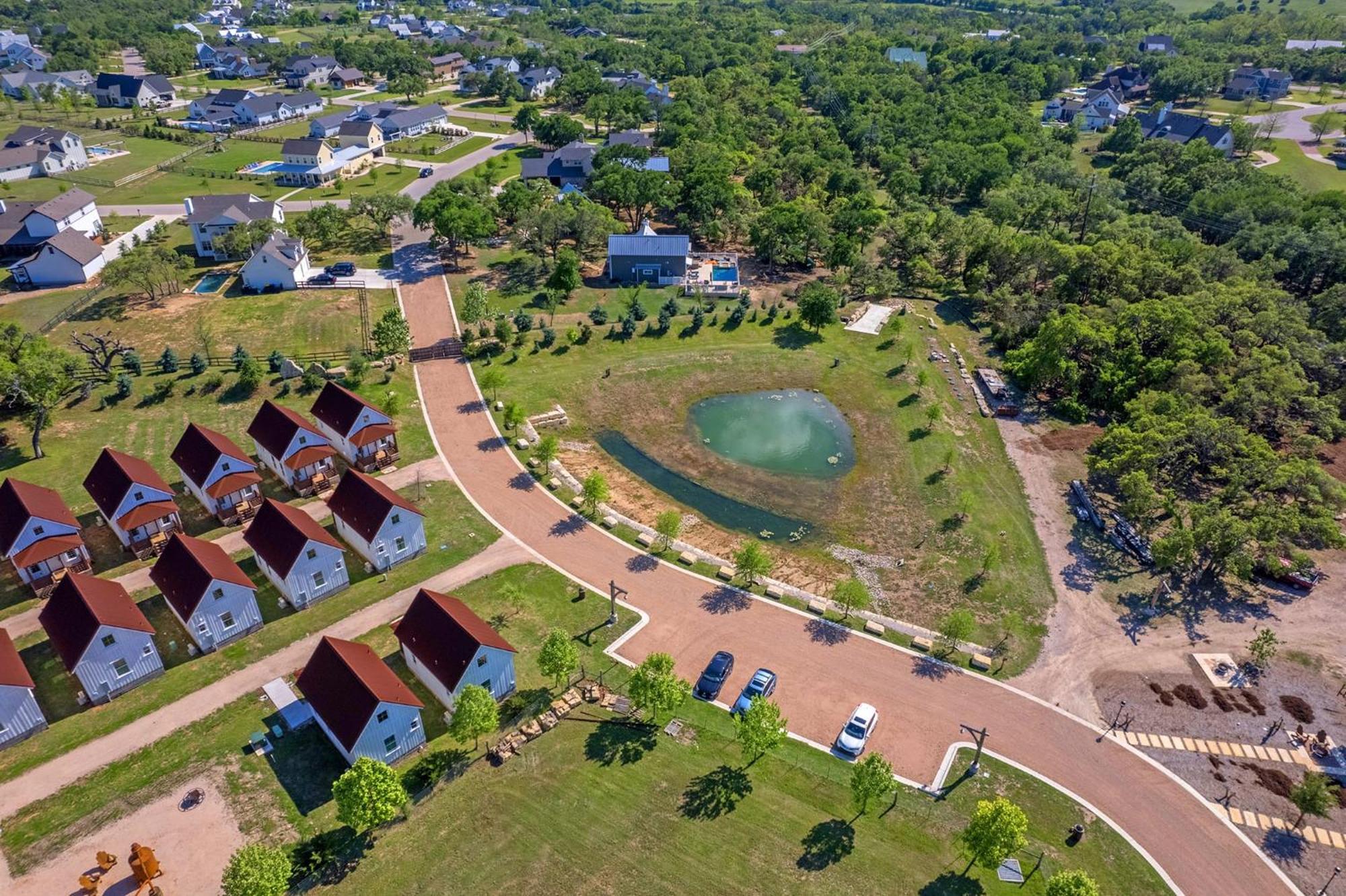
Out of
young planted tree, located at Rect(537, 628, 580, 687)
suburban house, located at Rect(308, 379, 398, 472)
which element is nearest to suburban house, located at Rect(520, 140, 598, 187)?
suburban house, located at Rect(308, 379, 398, 472)

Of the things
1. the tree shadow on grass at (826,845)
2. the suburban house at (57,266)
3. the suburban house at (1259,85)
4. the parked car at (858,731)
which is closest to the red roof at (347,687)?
the tree shadow on grass at (826,845)

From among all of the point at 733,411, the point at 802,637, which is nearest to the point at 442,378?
the point at 733,411

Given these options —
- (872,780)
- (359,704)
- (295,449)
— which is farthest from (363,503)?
(872,780)

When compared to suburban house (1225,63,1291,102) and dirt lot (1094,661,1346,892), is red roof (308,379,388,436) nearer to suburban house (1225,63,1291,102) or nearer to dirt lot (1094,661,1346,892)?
dirt lot (1094,661,1346,892)

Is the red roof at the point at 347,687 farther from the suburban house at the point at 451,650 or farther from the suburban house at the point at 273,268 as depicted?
the suburban house at the point at 273,268

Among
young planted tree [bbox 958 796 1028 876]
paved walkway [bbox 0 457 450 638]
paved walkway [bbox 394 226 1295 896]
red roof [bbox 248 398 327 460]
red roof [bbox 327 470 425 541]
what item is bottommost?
paved walkway [bbox 394 226 1295 896]

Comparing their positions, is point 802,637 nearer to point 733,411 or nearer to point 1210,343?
point 733,411
